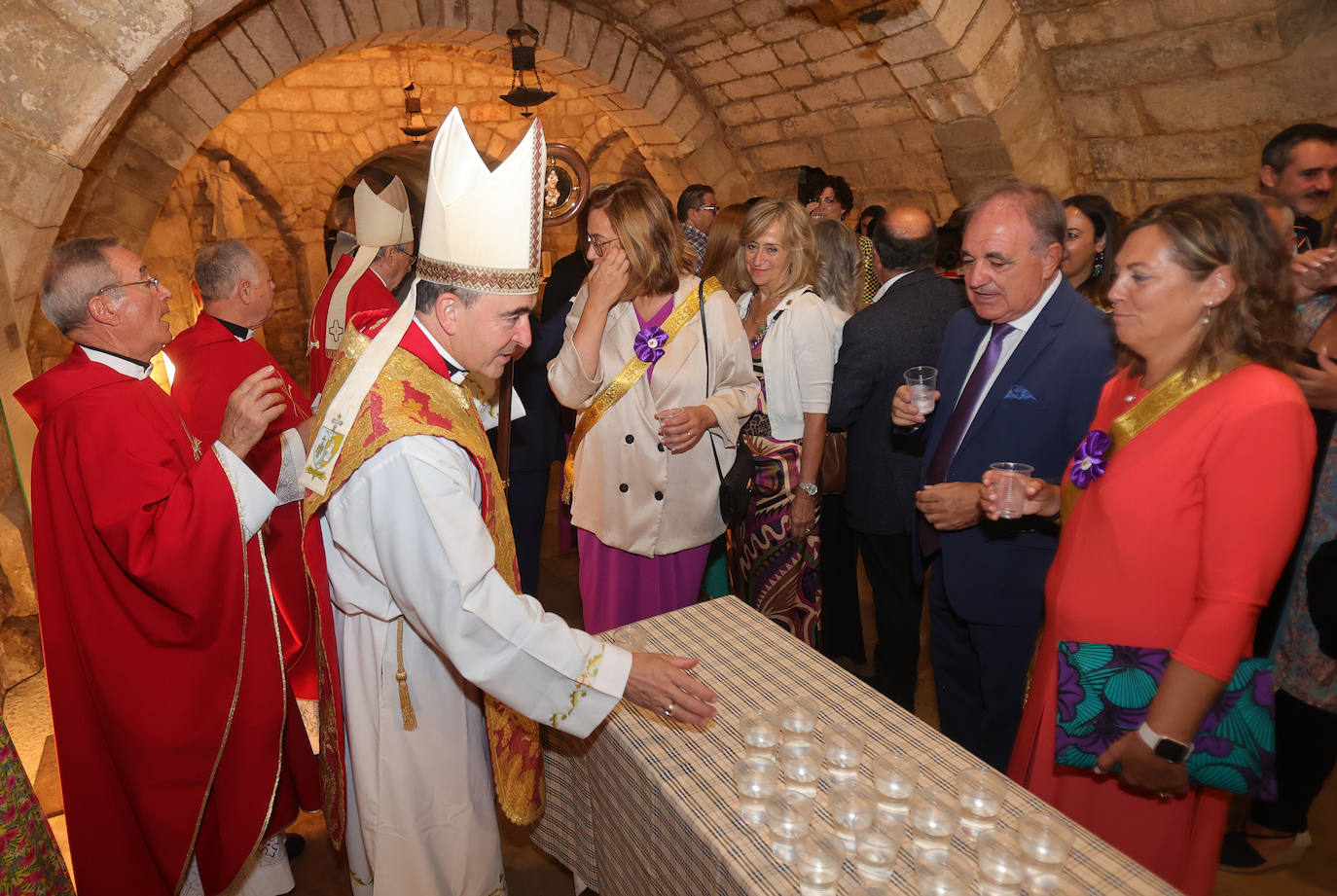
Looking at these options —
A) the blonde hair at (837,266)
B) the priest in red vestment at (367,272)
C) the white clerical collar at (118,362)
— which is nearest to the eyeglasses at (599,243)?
the blonde hair at (837,266)

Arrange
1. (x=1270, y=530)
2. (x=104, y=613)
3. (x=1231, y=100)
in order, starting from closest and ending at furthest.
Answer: (x=1270, y=530), (x=104, y=613), (x=1231, y=100)

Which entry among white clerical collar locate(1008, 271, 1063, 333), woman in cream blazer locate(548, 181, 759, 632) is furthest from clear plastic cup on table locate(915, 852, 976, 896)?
woman in cream blazer locate(548, 181, 759, 632)

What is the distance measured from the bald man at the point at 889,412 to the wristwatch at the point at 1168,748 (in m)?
1.57

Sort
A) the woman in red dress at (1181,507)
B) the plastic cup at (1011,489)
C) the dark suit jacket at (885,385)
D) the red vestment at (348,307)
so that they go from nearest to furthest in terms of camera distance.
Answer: the woman in red dress at (1181,507), the plastic cup at (1011,489), the dark suit jacket at (885,385), the red vestment at (348,307)

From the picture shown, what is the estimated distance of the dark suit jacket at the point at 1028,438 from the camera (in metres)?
2.32

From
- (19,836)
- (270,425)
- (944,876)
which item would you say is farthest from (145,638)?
(944,876)

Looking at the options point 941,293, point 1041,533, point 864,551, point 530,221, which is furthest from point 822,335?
point 530,221

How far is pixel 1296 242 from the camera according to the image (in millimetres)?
3459

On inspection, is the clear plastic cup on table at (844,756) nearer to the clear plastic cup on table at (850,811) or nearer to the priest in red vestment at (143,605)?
the clear plastic cup on table at (850,811)

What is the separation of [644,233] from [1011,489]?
1525 millimetres

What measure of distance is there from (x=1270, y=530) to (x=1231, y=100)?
4597 millimetres

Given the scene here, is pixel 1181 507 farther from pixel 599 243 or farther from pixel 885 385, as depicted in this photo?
pixel 599 243

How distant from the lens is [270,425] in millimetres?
3201

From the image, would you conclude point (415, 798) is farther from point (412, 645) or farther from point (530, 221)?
point (530, 221)
